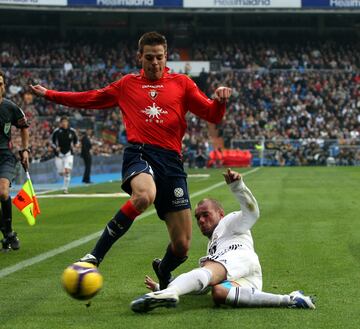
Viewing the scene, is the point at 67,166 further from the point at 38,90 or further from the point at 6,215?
the point at 38,90

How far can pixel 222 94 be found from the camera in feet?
24.7

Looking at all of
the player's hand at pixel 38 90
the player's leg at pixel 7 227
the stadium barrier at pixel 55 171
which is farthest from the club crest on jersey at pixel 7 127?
the stadium barrier at pixel 55 171

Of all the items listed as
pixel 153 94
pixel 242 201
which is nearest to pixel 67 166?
pixel 153 94

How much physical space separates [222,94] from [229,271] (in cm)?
141

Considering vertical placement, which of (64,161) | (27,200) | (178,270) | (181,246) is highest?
(181,246)

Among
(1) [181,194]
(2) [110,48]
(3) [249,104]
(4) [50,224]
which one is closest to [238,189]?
(1) [181,194]

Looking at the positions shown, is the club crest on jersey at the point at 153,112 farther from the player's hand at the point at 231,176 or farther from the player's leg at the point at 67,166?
the player's leg at the point at 67,166

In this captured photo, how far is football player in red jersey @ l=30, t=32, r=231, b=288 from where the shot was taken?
762 cm

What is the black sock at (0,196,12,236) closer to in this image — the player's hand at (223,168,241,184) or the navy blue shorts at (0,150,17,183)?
the navy blue shorts at (0,150,17,183)

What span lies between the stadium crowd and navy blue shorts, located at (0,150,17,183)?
112 feet

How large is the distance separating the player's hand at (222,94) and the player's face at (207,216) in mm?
844

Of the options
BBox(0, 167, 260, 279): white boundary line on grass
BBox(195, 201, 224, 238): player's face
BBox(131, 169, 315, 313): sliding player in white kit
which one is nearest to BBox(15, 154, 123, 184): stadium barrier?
BBox(0, 167, 260, 279): white boundary line on grass

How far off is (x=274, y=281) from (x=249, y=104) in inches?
1996

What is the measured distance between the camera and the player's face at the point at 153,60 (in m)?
7.79
